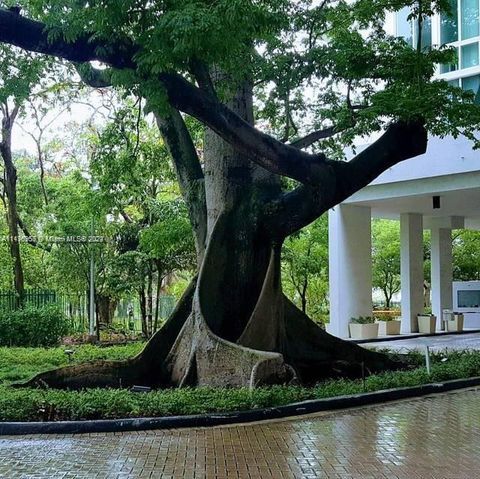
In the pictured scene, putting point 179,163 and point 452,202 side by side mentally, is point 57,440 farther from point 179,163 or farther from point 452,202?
point 452,202

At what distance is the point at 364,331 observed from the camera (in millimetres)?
23641

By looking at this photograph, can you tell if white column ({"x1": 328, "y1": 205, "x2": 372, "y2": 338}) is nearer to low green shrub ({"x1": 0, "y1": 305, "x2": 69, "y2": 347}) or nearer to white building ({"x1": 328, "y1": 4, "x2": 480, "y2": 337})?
white building ({"x1": 328, "y1": 4, "x2": 480, "y2": 337})

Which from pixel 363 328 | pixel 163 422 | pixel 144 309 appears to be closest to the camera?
pixel 163 422

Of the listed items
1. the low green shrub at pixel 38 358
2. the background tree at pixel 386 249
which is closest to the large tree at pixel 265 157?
the low green shrub at pixel 38 358

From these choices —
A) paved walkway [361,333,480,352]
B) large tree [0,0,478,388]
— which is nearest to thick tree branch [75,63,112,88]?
large tree [0,0,478,388]

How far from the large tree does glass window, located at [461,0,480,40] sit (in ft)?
29.2

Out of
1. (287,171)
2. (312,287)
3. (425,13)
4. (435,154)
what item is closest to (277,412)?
(287,171)

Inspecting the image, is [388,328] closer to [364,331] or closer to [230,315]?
[364,331]

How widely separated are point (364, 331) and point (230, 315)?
38.4 ft

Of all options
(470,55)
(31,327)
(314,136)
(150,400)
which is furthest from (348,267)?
(150,400)

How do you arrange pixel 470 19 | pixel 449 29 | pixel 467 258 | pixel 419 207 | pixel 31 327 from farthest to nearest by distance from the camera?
pixel 467 258
pixel 419 207
pixel 449 29
pixel 470 19
pixel 31 327

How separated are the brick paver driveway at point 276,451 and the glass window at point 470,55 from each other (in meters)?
15.2

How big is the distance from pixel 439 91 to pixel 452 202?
12.9m

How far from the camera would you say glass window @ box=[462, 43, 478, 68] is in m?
22.0
